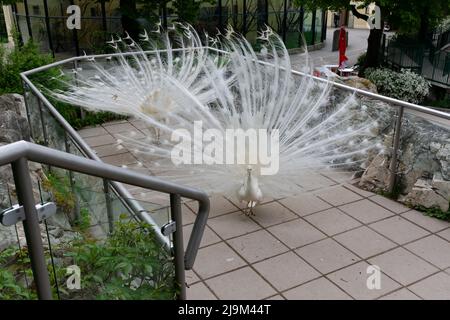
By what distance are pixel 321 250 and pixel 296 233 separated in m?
0.29

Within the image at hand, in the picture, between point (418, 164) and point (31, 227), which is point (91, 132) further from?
point (31, 227)

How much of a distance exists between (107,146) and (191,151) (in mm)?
2019

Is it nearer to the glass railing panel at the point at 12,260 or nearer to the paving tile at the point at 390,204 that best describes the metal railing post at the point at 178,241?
the glass railing panel at the point at 12,260

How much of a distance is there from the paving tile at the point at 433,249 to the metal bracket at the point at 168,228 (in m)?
2.10

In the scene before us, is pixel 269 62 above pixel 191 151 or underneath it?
above

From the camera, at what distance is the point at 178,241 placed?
2.20 m

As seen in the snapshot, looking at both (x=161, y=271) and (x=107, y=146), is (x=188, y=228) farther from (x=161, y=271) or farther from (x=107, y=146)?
(x=107, y=146)

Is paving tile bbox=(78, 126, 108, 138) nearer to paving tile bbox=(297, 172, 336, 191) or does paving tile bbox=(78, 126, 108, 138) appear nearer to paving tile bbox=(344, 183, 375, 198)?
paving tile bbox=(297, 172, 336, 191)

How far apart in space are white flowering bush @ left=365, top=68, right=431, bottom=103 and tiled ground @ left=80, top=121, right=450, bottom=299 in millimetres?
7482

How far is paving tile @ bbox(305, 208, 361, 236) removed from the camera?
12.5 feet

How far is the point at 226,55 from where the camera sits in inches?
220

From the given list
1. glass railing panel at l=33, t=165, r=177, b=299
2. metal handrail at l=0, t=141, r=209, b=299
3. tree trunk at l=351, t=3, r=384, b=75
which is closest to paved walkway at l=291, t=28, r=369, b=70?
tree trunk at l=351, t=3, r=384, b=75

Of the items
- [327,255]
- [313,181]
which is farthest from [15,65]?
[327,255]
